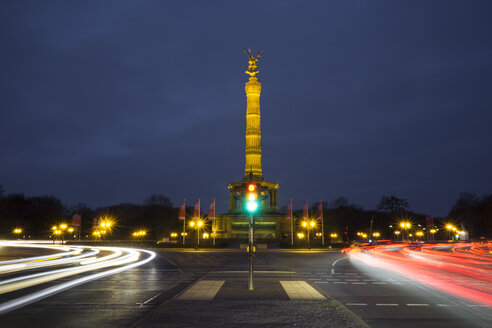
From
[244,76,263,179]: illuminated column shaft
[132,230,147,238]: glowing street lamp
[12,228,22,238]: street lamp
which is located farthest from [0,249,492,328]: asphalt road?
[12,228,22,238]: street lamp

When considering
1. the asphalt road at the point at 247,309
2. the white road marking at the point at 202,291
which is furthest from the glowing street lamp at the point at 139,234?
the white road marking at the point at 202,291

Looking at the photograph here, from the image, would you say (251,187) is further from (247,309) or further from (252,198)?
(247,309)

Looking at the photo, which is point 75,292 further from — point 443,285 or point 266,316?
point 443,285

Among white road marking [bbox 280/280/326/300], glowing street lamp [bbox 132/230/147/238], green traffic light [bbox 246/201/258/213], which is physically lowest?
white road marking [bbox 280/280/326/300]

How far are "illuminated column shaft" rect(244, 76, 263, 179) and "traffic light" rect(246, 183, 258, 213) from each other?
64.6 m

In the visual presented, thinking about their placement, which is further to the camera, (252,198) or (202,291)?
(252,198)

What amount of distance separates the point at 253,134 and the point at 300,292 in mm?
69089

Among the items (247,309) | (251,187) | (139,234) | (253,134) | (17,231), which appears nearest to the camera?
(247,309)

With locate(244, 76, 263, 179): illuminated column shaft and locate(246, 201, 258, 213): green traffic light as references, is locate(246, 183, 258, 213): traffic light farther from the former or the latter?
locate(244, 76, 263, 179): illuminated column shaft

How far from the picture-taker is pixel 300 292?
12750mm

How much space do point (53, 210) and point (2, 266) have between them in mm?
98638

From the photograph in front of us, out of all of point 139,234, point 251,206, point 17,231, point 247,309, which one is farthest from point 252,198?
point 17,231

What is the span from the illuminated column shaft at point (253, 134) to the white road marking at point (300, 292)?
63632mm

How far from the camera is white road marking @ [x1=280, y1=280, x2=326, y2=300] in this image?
38.3ft
